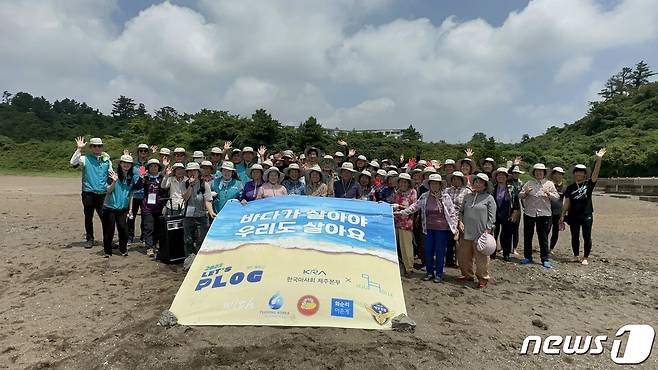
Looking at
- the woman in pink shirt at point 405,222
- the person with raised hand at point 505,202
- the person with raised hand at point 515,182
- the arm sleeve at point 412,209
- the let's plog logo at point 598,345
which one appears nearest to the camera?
the let's plog logo at point 598,345

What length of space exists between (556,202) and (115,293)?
7.97 metres

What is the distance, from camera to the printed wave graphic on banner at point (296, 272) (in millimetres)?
4730

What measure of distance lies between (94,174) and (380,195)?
199 inches

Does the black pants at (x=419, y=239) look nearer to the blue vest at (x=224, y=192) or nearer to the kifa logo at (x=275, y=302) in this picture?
the blue vest at (x=224, y=192)

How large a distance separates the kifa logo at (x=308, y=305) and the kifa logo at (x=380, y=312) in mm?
541

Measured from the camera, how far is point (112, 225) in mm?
8086

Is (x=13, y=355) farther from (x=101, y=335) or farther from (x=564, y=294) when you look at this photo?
(x=564, y=294)

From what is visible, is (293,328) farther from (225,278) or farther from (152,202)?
(152,202)

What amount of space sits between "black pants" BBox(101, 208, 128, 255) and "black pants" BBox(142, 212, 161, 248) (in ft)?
1.15

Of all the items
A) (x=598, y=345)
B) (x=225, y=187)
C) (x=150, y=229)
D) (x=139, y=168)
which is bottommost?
(x=598, y=345)

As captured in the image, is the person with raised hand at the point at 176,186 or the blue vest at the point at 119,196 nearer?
the person with raised hand at the point at 176,186

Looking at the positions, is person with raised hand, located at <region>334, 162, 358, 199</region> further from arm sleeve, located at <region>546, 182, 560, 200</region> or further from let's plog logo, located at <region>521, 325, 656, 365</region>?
arm sleeve, located at <region>546, 182, 560, 200</region>

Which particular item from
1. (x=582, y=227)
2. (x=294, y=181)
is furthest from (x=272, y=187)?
(x=582, y=227)

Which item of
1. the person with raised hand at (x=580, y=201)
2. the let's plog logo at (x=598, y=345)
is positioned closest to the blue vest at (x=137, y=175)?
the let's plog logo at (x=598, y=345)
